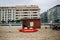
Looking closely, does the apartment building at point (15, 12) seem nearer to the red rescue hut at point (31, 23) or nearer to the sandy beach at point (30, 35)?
the sandy beach at point (30, 35)

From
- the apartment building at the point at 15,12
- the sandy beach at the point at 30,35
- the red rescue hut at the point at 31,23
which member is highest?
the apartment building at the point at 15,12

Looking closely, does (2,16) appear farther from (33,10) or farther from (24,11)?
(33,10)

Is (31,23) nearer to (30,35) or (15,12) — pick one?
(15,12)

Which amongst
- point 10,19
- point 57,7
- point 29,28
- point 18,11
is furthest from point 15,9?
point 57,7

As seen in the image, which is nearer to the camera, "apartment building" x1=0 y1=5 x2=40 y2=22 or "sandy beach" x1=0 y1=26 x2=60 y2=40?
"sandy beach" x1=0 y1=26 x2=60 y2=40

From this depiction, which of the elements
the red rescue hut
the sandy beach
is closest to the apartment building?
the sandy beach

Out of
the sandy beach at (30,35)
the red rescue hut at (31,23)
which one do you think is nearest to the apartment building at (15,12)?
the sandy beach at (30,35)

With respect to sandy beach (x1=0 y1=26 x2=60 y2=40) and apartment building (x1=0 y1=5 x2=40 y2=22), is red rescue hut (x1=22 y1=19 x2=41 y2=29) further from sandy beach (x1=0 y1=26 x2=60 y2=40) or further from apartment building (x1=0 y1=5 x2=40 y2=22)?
apartment building (x1=0 y1=5 x2=40 y2=22)

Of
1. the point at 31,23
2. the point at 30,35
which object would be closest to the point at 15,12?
the point at 30,35

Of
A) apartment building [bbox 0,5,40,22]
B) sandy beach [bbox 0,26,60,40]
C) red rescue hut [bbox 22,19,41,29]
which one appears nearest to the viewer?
sandy beach [bbox 0,26,60,40]

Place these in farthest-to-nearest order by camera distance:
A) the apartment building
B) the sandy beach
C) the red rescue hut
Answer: the red rescue hut
the apartment building
the sandy beach

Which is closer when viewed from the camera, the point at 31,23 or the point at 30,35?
the point at 30,35

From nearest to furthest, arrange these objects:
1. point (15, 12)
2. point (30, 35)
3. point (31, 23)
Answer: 1. point (30, 35)
2. point (15, 12)
3. point (31, 23)

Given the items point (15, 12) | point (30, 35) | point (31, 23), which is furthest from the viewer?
point (31, 23)
